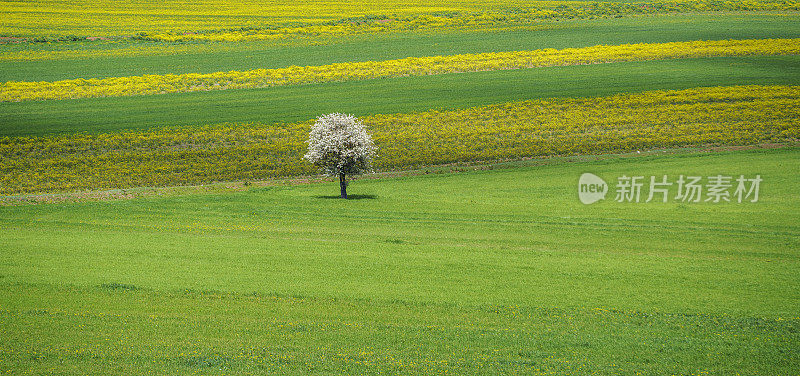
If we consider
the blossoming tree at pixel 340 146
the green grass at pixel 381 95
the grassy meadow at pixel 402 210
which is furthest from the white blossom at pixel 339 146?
the green grass at pixel 381 95

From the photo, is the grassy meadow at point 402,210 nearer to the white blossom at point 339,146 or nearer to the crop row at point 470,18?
the white blossom at point 339,146

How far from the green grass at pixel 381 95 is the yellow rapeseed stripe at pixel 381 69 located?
138 inches

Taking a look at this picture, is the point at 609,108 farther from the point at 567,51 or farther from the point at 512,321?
the point at 512,321

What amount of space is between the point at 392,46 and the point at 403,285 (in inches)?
2919

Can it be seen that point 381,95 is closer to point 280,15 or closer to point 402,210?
point 402,210

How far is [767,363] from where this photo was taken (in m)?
18.7

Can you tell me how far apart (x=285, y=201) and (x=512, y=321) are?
21.5m

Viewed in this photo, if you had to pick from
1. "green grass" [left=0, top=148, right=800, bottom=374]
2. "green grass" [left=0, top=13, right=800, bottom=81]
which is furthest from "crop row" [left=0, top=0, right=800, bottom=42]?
"green grass" [left=0, top=148, right=800, bottom=374]

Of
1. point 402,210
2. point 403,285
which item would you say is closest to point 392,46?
point 402,210

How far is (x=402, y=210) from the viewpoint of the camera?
38.0m

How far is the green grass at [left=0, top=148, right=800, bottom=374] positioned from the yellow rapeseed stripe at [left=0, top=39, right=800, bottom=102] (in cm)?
3722

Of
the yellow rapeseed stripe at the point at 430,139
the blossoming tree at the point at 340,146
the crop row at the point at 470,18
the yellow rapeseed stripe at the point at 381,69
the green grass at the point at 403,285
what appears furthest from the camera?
the crop row at the point at 470,18

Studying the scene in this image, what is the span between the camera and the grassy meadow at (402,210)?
20.2m

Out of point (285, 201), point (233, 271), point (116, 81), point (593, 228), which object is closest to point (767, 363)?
point (593, 228)
